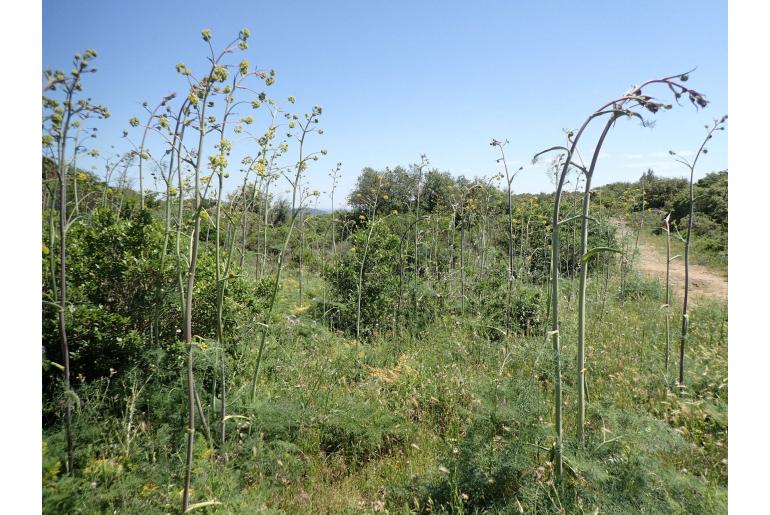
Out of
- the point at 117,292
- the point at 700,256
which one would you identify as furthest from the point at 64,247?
the point at 700,256

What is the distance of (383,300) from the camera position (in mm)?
4699

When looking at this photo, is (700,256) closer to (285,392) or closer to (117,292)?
(285,392)

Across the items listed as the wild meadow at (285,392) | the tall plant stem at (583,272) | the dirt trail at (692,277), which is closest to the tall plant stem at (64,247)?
the wild meadow at (285,392)

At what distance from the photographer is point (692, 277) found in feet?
25.7

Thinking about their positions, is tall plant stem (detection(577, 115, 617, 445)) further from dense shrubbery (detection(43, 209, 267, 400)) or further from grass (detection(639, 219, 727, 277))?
grass (detection(639, 219, 727, 277))

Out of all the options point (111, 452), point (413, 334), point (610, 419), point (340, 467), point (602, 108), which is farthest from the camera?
point (413, 334)

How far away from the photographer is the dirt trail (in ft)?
21.4

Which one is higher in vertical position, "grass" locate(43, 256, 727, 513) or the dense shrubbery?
the dense shrubbery

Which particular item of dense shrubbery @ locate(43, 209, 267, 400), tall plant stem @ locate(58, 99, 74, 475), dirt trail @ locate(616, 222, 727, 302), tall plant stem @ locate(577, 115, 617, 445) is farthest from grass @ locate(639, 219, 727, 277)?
tall plant stem @ locate(58, 99, 74, 475)
